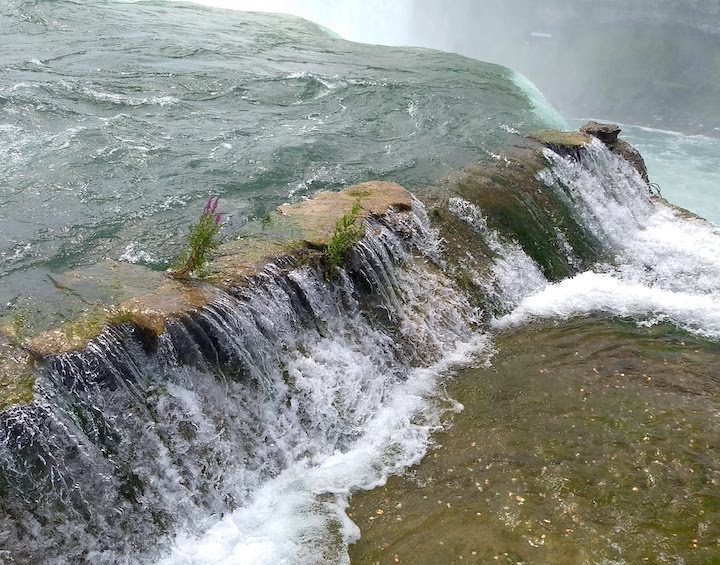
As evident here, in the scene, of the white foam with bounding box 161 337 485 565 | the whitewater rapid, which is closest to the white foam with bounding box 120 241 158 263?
the whitewater rapid

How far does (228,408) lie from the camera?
6.89 m

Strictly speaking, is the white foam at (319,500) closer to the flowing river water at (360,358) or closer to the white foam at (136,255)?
the flowing river water at (360,358)

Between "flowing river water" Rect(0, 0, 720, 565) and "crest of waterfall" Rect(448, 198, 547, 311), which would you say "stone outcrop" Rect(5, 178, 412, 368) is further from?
"crest of waterfall" Rect(448, 198, 547, 311)

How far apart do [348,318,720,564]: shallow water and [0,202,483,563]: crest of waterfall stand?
1.84 feet

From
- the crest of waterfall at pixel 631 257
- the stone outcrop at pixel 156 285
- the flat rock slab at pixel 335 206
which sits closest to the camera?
the stone outcrop at pixel 156 285

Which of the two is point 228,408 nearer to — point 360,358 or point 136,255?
point 360,358

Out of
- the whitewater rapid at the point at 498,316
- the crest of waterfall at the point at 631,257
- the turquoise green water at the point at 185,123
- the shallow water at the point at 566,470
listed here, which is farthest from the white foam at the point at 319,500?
the turquoise green water at the point at 185,123

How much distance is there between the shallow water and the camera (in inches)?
228

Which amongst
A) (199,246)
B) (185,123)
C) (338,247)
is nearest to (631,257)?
(338,247)

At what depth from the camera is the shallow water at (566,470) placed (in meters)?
5.79

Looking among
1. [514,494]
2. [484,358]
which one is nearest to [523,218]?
[484,358]

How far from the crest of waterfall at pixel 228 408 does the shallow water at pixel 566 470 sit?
56cm

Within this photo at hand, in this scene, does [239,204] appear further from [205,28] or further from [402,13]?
[402,13]

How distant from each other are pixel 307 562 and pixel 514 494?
2.22 metres
